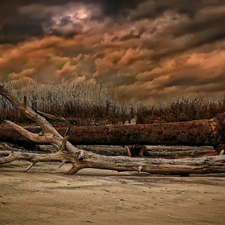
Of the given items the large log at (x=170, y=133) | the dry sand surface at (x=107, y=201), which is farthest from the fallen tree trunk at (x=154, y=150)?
the dry sand surface at (x=107, y=201)

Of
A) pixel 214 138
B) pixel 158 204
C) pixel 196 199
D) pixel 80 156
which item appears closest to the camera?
pixel 158 204

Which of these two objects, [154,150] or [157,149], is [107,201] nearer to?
[154,150]

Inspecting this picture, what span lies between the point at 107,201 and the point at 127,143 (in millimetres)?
4541

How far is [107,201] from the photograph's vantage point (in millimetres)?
3465

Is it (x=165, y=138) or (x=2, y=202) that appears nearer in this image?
(x=2, y=202)

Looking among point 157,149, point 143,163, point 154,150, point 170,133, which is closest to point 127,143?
point 170,133

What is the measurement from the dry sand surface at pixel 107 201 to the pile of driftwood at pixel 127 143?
655mm

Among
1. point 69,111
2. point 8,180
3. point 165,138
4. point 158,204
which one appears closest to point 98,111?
point 69,111

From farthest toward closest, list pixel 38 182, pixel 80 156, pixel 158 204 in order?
pixel 80 156
pixel 38 182
pixel 158 204

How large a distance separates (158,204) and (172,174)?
2.63 metres

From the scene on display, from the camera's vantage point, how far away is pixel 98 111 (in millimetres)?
14930

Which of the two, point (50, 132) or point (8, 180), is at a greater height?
point (50, 132)

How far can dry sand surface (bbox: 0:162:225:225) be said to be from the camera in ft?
8.88

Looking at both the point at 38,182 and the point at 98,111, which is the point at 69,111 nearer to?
the point at 98,111
